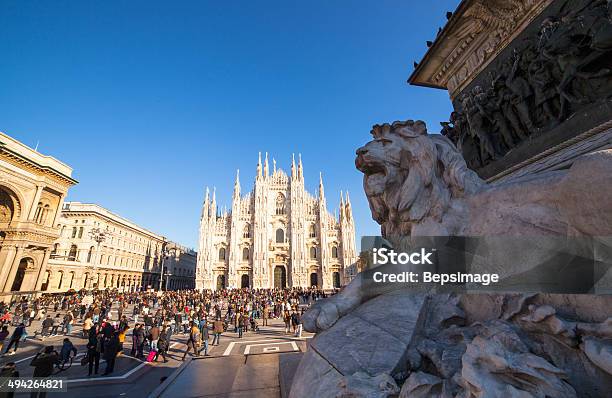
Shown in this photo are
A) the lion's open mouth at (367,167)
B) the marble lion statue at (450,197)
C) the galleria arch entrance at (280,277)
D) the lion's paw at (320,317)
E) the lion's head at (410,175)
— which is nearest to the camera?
the marble lion statue at (450,197)

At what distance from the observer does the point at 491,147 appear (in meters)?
3.97

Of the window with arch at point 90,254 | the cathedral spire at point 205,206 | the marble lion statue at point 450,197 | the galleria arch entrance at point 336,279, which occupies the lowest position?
the marble lion statue at point 450,197

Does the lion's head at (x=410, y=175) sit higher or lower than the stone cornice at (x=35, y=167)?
lower

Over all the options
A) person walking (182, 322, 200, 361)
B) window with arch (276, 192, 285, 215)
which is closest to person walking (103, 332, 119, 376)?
person walking (182, 322, 200, 361)

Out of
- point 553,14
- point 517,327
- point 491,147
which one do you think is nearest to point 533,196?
point 517,327

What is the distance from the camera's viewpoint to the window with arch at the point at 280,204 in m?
41.3

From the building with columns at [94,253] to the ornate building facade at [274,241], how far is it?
11.9 m

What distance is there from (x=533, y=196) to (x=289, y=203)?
39526mm

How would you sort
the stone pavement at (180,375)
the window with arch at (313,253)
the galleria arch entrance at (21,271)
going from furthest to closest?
the window with arch at (313,253) → the galleria arch entrance at (21,271) → the stone pavement at (180,375)

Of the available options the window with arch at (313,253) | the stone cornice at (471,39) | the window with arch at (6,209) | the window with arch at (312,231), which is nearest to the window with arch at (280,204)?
the window with arch at (312,231)

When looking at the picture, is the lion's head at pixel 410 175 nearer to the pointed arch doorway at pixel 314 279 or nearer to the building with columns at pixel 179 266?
the pointed arch doorway at pixel 314 279

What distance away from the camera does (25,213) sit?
21.4 meters

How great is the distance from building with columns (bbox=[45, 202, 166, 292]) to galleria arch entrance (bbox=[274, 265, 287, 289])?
61.4ft

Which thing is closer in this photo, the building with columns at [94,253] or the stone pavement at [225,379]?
the stone pavement at [225,379]
